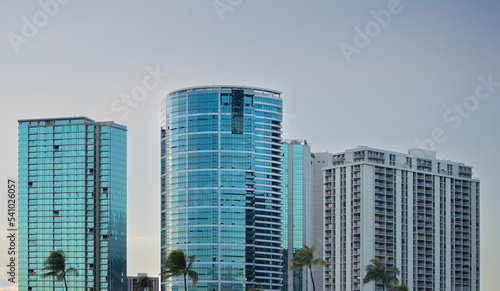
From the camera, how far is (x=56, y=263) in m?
170

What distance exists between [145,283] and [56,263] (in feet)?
55.9

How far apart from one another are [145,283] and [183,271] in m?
12.4

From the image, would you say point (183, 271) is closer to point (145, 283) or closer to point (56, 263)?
point (145, 283)

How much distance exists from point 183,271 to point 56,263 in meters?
25.3

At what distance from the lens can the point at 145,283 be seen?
172375mm

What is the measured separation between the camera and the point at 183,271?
16338cm

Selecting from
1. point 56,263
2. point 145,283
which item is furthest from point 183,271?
point 56,263
